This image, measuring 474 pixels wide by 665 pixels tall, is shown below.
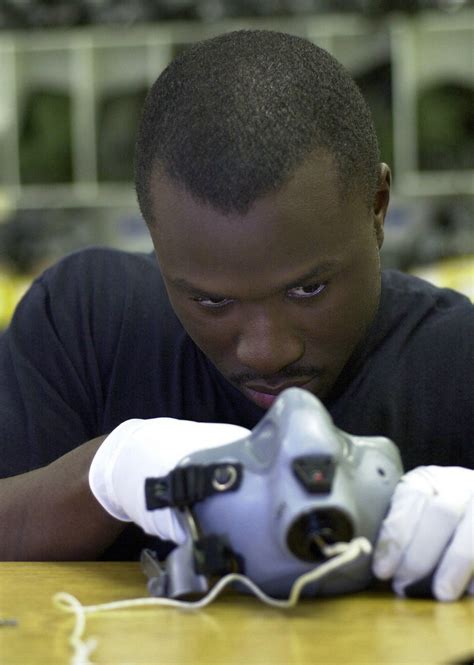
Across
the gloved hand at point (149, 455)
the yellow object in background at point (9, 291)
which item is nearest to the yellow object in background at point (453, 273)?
the yellow object in background at point (9, 291)

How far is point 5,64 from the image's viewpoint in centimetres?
395

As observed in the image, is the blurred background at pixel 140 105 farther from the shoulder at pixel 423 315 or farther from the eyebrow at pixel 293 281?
the eyebrow at pixel 293 281

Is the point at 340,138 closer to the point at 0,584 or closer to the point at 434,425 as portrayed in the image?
the point at 434,425

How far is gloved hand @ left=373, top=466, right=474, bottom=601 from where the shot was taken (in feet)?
2.66

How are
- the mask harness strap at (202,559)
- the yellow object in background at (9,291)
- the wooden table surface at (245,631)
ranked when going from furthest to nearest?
the yellow object in background at (9,291), the mask harness strap at (202,559), the wooden table surface at (245,631)

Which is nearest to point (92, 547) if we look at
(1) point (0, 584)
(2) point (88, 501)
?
(2) point (88, 501)

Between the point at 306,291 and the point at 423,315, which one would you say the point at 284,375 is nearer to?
the point at 306,291

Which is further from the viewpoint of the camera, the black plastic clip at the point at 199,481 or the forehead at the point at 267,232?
the forehead at the point at 267,232

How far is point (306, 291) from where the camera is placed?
1.03 metres

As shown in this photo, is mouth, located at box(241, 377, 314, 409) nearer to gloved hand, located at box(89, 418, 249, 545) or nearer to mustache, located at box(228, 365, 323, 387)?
mustache, located at box(228, 365, 323, 387)

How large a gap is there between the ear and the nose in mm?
184

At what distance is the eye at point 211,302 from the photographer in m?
1.04

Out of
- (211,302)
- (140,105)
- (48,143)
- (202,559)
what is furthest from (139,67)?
(202,559)

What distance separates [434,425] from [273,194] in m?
0.43
